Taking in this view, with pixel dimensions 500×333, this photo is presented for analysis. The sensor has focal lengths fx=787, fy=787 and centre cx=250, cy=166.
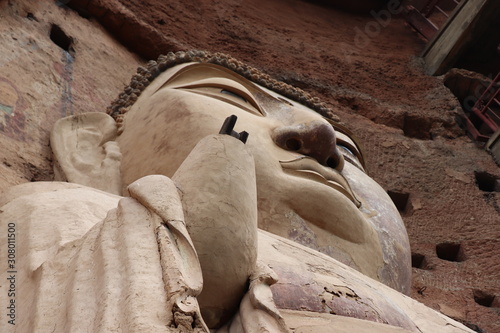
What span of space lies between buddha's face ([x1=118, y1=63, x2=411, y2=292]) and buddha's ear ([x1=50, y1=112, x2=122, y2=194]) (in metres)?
0.06

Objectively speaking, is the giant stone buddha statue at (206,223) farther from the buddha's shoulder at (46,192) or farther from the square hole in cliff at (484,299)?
the square hole in cliff at (484,299)

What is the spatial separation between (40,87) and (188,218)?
2228mm

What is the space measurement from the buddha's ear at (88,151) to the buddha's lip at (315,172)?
0.69 m

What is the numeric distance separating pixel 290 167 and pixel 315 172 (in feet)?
0.32

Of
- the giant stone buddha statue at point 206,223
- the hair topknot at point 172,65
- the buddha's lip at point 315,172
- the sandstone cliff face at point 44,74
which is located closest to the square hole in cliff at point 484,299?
the giant stone buddha statue at point 206,223

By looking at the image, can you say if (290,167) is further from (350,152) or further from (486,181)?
(486,181)

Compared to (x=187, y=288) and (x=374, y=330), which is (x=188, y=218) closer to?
(x=187, y=288)

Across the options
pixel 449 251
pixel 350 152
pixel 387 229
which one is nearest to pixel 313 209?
pixel 387 229

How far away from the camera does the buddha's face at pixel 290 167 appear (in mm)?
2842

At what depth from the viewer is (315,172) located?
2939mm

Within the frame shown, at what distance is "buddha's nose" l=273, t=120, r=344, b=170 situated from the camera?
2.98m

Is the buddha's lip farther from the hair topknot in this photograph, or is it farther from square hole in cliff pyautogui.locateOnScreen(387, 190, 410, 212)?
square hole in cliff pyautogui.locateOnScreen(387, 190, 410, 212)

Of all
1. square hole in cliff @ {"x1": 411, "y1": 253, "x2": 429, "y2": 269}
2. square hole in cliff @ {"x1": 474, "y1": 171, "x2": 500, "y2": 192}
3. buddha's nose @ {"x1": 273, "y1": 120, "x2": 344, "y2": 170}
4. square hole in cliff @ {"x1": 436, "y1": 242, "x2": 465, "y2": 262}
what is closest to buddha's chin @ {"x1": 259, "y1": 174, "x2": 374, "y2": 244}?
buddha's nose @ {"x1": 273, "y1": 120, "x2": 344, "y2": 170}

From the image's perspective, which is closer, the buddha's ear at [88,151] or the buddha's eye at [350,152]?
the buddha's ear at [88,151]
